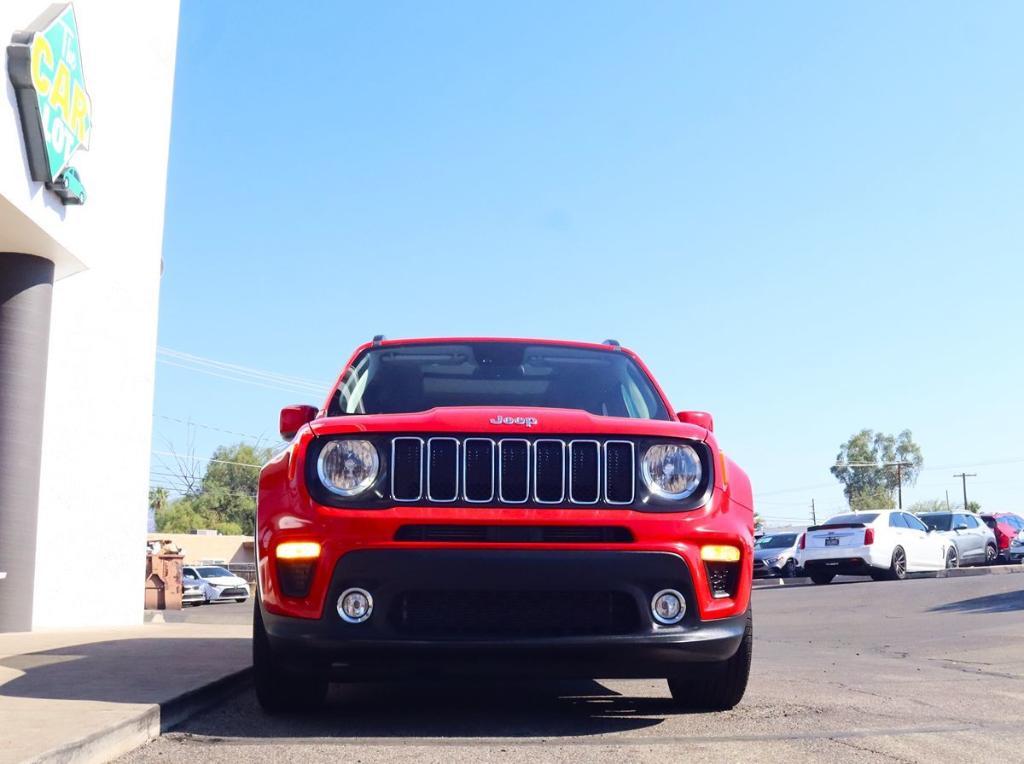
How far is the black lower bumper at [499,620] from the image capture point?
4449 mm

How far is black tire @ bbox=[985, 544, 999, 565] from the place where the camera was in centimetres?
2706

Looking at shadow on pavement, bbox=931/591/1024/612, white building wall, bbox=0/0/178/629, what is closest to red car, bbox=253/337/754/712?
white building wall, bbox=0/0/178/629

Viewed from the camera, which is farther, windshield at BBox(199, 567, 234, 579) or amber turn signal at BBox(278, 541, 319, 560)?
windshield at BBox(199, 567, 234, 579)

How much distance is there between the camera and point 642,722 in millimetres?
5000

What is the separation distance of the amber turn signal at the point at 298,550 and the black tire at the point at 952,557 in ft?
68.4

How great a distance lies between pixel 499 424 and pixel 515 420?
0.07m

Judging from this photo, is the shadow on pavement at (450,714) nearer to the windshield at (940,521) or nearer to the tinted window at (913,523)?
the tinted window at (913,523)

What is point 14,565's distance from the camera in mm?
12383

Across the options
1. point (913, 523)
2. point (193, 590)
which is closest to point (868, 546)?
point (913, 523)

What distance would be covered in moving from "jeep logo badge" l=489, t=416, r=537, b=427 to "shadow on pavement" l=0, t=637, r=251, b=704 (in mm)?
1858

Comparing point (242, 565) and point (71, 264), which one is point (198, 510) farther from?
point (71, 264)

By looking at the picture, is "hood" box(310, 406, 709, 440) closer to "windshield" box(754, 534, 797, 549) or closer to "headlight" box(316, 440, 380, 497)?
"headlight" box(316, 440, 380, 497)

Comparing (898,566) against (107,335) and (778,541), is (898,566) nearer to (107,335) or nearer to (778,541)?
(778,541)

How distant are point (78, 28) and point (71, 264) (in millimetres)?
2660
